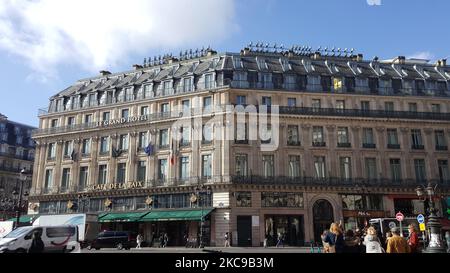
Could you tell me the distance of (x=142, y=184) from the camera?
42.0 m

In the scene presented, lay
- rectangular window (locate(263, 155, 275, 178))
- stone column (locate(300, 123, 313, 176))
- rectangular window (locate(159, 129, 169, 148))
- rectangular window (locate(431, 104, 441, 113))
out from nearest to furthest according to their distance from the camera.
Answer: rectangular window (locate(263, 155, 275, 178)) → stone column (locate(300, 123, 313, 176)) → rectangular window (locate(159, 129, 169, 148)) → rectangular window (locate(431, 104, 441, 113))

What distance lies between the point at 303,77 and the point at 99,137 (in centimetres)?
2518

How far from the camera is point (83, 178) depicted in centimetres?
4566

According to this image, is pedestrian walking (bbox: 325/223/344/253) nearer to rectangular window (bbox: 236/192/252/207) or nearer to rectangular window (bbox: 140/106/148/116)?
rectangular window (bbox: 236/192/252/207)

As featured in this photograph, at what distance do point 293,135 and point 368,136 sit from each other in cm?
843

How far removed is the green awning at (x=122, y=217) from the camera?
39775mm

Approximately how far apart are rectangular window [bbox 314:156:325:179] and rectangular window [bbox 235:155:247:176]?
7446mm

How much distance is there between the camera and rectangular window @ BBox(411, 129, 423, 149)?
137 feet

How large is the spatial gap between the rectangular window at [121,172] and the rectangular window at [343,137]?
24195 mm

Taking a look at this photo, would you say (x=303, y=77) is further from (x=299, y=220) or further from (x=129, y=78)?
(x=129, y=78)

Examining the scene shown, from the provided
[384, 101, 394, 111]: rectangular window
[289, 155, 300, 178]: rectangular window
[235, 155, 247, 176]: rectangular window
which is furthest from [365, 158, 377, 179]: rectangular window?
[235, 155, 247, 176]: rectangular window

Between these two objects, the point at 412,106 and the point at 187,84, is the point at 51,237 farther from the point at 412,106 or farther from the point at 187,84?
the point at 412,106

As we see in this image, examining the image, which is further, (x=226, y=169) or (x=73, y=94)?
(x=73, y=94)
